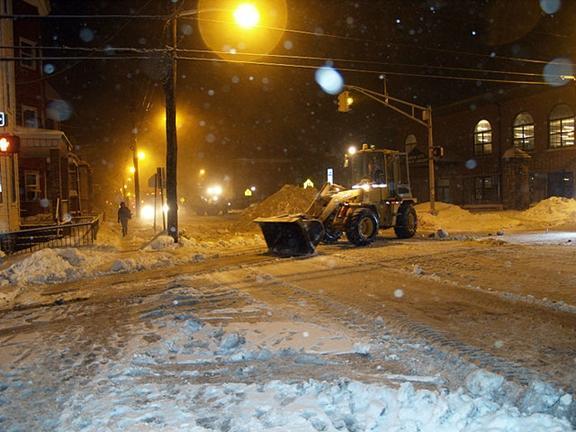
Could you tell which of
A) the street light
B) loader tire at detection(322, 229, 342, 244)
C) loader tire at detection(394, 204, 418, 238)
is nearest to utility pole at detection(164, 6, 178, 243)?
the street light

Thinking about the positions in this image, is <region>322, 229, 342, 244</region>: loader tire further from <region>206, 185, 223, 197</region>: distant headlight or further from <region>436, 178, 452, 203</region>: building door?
<region>206, 185, 223, 197</region>: distant headlight

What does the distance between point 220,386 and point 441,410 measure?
81.7 inches

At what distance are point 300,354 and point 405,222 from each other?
14.5 m

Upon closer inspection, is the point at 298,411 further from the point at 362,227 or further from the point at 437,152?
the point at 437,152

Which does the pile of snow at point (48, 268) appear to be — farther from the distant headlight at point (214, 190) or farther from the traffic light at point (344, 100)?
the distant headlight at point (214, 190)

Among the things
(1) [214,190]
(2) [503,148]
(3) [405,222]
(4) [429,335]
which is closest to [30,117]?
(3) [405,222]

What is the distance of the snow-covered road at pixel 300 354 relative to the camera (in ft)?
14.6

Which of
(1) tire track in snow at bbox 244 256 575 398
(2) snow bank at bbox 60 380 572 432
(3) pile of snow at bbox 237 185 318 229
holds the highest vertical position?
(3) pile of snow at bbox 237 185 318 229

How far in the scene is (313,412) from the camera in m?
4.43

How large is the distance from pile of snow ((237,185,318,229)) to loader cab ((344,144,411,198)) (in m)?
9.36

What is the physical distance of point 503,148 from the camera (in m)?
40.1

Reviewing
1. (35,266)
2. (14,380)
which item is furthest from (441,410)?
(35,266)

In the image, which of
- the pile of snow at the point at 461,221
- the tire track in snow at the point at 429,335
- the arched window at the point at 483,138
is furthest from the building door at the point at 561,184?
the tire track in snow at the point at 429,335

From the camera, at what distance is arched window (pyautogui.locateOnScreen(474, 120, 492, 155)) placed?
137ft
